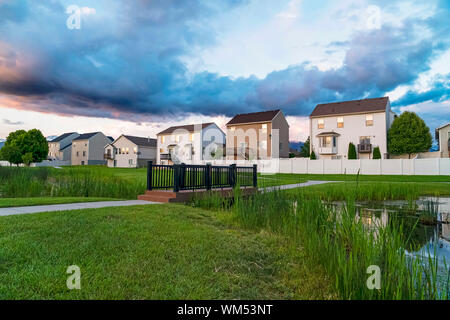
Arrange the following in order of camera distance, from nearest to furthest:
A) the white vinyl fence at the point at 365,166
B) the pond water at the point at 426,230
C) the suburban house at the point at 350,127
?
1. the pond water at the point at 426,230
2. the white vinyl fence at the point at 365,166
3. the suburban house at the point at 350,127

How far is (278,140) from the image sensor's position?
4075 centimetres

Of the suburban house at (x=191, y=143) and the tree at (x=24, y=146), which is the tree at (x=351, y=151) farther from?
the tree at (x=24, y=146)

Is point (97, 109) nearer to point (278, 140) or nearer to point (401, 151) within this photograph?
point (278, 140)

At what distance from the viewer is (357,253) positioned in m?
3.26

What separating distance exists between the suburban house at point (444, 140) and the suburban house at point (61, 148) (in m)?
75.3

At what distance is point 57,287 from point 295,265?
9.07 ft

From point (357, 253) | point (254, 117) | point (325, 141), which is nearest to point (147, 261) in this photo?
point (357, 253)

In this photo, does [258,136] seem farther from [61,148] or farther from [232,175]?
[61,148]

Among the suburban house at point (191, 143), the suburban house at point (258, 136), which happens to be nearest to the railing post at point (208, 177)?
the suburban house at point (258, 136)

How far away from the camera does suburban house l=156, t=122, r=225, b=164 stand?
150 feet

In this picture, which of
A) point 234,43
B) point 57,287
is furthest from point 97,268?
point 234,43

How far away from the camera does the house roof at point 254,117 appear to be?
40.5 m

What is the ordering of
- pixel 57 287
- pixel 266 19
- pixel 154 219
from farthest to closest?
pixel 266 19 < pixel 154 219 < pixel 57 287

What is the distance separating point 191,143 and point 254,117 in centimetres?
1268
